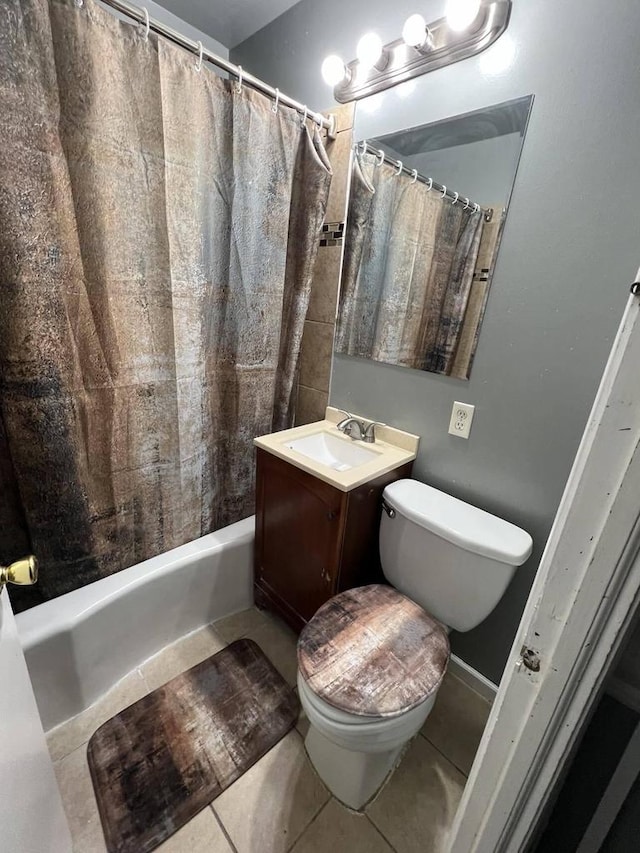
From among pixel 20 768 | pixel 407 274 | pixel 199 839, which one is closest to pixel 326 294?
pixel 407 274

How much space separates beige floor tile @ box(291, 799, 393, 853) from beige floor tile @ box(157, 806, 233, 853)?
19 cm

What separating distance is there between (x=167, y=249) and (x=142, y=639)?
54.0 inches

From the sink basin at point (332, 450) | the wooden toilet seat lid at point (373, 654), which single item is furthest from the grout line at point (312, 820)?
the sink basin at point (332, 450)

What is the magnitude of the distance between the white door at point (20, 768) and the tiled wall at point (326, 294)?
1.26m

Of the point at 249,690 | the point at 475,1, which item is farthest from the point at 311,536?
the point at 475,1

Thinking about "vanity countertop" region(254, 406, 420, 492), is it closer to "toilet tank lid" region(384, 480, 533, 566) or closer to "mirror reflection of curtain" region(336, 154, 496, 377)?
"toilet tank lid" region(384, 480, 533, 566)

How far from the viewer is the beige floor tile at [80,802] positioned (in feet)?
3.05

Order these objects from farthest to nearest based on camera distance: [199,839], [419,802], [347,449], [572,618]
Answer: [347,449] < [419,802] < [199,839] < [572,618]

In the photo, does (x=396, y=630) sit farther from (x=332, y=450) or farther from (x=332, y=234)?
(x=332, y=234)

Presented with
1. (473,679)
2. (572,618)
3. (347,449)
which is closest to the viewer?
(572,618)

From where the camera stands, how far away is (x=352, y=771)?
1.01 meters

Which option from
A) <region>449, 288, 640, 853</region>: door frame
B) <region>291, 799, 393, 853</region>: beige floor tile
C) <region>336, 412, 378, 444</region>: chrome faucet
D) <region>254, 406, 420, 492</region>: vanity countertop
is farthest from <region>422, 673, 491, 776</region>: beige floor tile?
<region>336, 412, 378, 444</region>: chrome faucet

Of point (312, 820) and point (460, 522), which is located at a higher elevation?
point (460, 522)

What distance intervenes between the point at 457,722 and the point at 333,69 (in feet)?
7.59
